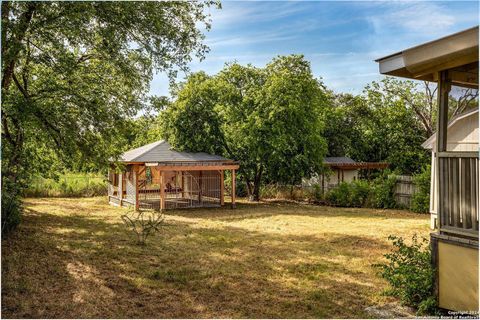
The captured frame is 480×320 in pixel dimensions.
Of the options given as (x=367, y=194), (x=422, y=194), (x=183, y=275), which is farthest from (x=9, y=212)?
(x=367, y=194)

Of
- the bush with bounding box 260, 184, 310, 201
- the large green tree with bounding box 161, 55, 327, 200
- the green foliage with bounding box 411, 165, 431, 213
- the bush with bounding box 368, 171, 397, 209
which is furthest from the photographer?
the bush with bounding box 260, 184, 310, 201

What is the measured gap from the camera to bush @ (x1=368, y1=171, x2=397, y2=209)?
19125mm

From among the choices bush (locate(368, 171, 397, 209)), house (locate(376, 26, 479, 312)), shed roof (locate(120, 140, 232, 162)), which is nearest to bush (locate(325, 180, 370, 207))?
bush (locate(368, 171, 397, 209))

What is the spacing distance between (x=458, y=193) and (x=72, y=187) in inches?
918

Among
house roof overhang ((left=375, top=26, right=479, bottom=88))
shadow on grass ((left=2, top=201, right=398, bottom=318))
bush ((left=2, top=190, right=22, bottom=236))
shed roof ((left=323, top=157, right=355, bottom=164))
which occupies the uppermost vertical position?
house roof overhang ((left=375, top=26, right=479, bottom=88))

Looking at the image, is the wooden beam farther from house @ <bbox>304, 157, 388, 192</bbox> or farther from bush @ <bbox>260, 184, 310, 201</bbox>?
house @ <bbox>304, 157, 388, 192</bbox>

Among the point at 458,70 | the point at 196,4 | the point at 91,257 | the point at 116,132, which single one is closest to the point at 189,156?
the point at 116,132

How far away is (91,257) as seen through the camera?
8.60 meters

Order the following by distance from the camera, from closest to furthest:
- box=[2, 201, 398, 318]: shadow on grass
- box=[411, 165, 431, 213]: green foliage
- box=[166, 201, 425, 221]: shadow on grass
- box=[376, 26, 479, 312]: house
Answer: box=[376, 26, 479, 312]: house < box=[2, 201, 398, 318]: shadow on grass < box=[166, 201, 425, 221]: shadow on grass < box=[411, 165, 431, 213]: green foliage

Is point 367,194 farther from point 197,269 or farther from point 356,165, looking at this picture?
point 197,269

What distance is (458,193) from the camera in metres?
5.02

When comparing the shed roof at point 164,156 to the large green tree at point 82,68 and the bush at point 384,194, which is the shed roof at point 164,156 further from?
the bush at point 384,194

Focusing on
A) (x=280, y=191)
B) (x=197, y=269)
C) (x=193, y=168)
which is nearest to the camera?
(x=197, y=269)

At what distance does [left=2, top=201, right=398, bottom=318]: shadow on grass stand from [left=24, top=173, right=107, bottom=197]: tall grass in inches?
505
